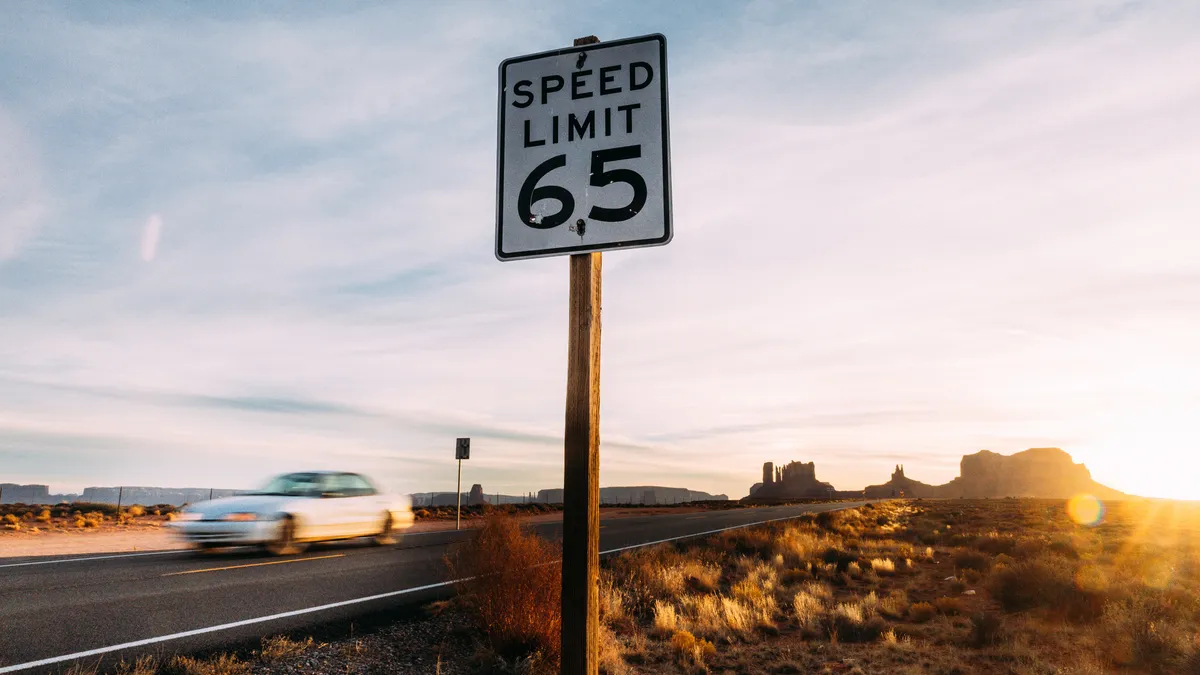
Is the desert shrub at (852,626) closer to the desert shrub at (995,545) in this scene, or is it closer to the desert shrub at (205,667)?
the desert shrub at (205,667)

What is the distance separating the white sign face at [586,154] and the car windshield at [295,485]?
41.6 feet

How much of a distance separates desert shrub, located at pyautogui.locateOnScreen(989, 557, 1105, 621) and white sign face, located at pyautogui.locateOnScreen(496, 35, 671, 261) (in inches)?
435

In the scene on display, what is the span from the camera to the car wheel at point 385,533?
16219 millimetres

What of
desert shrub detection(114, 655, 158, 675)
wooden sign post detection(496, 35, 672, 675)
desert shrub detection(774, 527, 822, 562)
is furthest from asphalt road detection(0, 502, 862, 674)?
desert shrub detection(774, 527, 822, 562)

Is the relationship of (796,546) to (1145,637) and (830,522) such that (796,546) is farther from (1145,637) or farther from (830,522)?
(830,522)

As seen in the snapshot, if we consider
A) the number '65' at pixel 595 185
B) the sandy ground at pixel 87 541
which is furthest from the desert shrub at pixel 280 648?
the sandy ground at pixel 87 541

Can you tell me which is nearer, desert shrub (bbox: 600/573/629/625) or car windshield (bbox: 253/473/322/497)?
desert shrub (bbox: 600/573/629/625)

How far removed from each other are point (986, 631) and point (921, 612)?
1325mm

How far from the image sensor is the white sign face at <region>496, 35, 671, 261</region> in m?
3.05

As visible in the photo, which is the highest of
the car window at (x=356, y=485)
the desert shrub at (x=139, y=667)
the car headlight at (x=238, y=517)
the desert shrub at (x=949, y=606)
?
the car window at (x=356, y=485)

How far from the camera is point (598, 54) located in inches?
129

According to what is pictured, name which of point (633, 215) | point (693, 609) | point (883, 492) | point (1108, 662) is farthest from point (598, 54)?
point (883, 492)

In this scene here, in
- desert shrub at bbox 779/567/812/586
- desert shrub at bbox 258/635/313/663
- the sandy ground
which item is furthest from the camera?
the sandy ground

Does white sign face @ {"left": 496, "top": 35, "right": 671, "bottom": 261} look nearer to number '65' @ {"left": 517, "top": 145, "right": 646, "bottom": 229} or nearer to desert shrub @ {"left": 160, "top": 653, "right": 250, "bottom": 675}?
number '65' @ {"left": 517, "top": 145, "right": 646, "bottom": 229}
